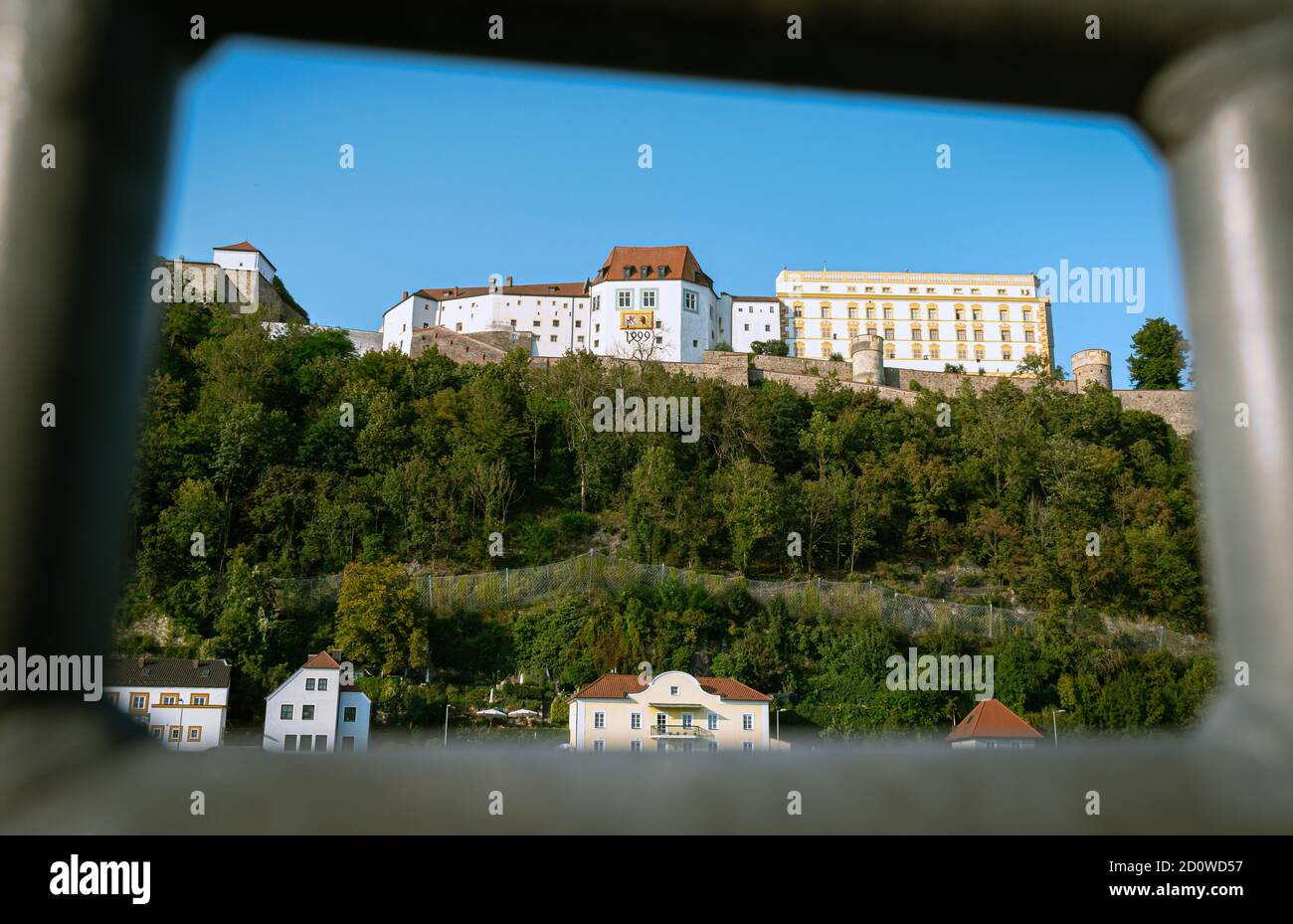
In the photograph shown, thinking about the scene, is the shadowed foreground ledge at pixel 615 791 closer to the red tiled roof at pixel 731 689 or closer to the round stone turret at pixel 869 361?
the red tiled roof at pixel 731 689

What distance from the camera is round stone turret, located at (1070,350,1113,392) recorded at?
58781mm

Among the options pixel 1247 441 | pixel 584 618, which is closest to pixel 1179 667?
pixel 584 618

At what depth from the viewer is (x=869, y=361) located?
58031 mm

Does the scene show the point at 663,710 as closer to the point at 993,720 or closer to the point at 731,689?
the point at 731,689

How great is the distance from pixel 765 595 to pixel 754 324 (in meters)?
35.3

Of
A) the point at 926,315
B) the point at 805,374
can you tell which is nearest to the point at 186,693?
the point at 805,374

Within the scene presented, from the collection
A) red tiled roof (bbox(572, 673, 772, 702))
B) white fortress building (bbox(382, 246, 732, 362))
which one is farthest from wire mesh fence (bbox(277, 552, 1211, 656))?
white fortress building (bbox(382, 246, 732, 362))

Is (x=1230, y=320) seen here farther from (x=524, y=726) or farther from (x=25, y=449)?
(x=524, y=726)

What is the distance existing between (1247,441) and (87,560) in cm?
147

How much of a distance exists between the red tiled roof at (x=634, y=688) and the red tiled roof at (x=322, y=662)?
7.38 m

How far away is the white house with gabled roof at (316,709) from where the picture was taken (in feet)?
92.2

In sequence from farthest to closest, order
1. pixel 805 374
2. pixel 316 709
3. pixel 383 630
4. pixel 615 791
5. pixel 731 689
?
1. pixel 805 374
2. pixel 383 630
3. pixel 731 689
4. pixel 316 709
5. pixel 615 791

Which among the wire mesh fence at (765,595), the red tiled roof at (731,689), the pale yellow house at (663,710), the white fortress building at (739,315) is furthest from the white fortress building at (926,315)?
the pale yellow house at (663,710)
